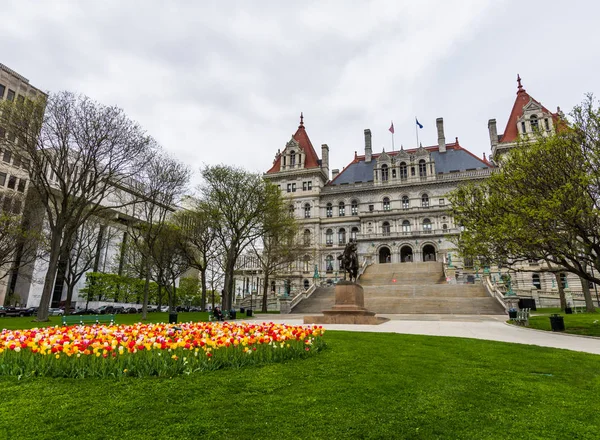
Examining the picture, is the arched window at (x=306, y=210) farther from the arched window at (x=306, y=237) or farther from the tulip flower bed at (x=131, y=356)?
the tulip flower bed at (x=131, y=356)

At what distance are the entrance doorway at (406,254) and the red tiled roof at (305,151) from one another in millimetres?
21862

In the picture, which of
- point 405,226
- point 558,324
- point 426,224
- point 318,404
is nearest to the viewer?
point 318,404

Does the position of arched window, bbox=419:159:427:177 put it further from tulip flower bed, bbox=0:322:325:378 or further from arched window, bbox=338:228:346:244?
tulip flower bed, bbox=0:322:325:378

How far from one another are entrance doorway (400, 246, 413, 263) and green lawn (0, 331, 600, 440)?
5250 centimetres

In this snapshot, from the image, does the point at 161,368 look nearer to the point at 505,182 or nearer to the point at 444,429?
the point at 444,429

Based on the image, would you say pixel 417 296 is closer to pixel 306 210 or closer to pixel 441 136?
pixel 306 210

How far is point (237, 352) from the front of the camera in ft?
24.6

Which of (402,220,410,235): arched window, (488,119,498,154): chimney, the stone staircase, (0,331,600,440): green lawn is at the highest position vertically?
(488,119,498,154): chimney

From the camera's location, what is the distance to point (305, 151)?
6969 cm

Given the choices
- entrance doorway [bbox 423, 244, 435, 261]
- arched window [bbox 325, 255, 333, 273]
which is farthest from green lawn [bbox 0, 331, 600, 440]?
arched window [bbox 325, 255, 333, 273]

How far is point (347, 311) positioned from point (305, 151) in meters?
52.7

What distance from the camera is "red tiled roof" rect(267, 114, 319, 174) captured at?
68.8 metres

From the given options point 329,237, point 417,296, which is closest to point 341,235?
point 329,237

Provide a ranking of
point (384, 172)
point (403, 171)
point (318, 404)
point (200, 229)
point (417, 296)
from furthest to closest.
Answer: point (384, 172), point (403, 171), point (200, 229), point (417, 296), point (318, 404)
